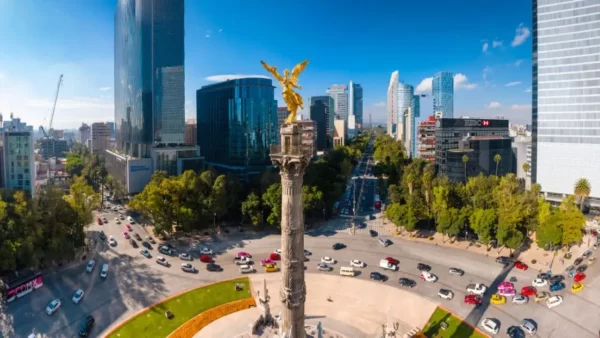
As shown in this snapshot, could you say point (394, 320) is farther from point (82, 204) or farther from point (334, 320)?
point (82, 204)

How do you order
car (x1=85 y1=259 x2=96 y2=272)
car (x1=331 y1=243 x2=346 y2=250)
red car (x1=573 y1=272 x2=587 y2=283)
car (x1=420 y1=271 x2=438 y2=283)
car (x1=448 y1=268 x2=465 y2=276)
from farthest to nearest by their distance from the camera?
1. car (x1=331 y1=243 x2=346 y2=250)
2. car (x1=85 y1=259 x2=96 y2=272)
3. car (x1=448 y1=268 x2=465 y2=276)
4. car (x1=420 y1=271 x2=438 y2=283)
5. red car (x1=573 y1=272 x2=587 y2=283)

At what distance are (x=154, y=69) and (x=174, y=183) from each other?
5063cm

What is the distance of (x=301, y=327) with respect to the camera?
2930 cm

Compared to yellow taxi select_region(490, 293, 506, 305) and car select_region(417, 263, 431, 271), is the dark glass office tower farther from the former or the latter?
yellow taxi select_region(490, 293, 506, 305)

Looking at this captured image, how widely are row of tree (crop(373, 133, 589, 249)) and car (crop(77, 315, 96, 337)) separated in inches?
1962

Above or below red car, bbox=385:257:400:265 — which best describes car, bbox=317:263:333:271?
below

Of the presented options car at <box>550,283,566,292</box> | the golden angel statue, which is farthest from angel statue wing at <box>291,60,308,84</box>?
car at <box>550,283,566,292</box>

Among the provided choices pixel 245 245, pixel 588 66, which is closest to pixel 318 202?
pixel 245 245

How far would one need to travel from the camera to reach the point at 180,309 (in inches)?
1656

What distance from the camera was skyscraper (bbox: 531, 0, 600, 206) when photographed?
275 feet

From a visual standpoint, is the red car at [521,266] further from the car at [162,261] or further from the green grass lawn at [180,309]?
the car at [162,261]

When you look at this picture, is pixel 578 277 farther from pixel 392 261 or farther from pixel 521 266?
pixel 392 261

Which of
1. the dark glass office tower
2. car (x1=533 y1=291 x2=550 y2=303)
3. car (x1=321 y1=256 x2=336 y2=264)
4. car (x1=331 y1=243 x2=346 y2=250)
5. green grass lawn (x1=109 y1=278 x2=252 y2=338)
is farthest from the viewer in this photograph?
the dark glass office tower

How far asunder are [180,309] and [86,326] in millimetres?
9572
